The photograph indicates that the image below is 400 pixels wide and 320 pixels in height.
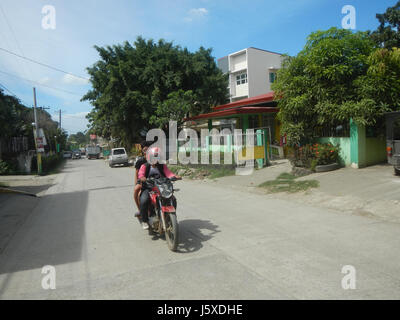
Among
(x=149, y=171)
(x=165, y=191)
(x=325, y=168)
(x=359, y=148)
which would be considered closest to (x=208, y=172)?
(x=325, y=168)

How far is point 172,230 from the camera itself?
456 centimetres

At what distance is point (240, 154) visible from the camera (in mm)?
14711

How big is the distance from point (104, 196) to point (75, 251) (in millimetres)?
5698

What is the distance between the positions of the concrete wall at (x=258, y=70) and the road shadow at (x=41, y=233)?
29.6m

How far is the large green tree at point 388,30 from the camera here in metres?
21.8

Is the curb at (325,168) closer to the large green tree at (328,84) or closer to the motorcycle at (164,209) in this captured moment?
the large green tree at (328,84)

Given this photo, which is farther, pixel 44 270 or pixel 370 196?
pixel 370 196

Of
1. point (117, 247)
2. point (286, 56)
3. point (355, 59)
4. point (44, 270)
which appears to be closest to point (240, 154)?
point (286, 56)

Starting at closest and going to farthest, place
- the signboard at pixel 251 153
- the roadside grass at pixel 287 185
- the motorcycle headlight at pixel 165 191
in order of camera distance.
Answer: the motorcycle headlight at pixel 165 191
the roadside grass at pixel 287 185
the signboard at pixel 251 153

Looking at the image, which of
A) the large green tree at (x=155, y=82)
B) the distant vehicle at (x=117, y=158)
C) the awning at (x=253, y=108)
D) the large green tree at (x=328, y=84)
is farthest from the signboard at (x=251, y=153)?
the distant vehicle at (x=117, y=158)

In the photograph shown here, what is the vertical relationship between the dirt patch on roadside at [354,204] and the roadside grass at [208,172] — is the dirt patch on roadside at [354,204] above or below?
below

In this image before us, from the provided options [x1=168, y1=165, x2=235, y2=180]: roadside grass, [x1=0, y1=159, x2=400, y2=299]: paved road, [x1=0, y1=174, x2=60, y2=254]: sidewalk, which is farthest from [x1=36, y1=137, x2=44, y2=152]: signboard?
[x1=0, y1=159, x2=400, y2=299]: paved road

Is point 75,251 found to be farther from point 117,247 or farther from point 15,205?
point 15,205

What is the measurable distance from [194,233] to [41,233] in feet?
10.6
